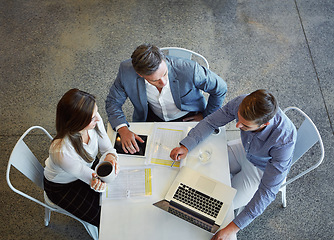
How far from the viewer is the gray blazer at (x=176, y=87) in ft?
5.85

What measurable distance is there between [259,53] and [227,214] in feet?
6.93

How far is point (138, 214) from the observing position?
1.50 m

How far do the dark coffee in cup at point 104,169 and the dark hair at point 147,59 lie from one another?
21.5 inches

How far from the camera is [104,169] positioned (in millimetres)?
1479

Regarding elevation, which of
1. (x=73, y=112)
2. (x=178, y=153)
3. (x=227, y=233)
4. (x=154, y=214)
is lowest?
(x=227, y=233)

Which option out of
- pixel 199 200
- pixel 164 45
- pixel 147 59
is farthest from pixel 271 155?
pixel 164 45

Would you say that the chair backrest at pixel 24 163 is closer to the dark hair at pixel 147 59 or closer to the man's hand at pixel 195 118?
the dark hair at pixel 147 59

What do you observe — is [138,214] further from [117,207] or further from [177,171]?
[177,171]

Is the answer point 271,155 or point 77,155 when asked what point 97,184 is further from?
point 271,155

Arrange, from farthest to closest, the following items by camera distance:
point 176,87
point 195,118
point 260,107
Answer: point 195,118 < point 176,87 < point 260,107

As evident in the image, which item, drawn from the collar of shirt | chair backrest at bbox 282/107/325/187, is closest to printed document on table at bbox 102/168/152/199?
the collar of shirt

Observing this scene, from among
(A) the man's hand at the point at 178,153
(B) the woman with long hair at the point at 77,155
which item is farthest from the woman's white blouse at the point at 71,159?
(A) the man's hand at the point at 178,153

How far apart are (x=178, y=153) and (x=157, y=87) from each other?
477 millimetres

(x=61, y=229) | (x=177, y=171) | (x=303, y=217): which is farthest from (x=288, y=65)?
(x=61, y=229)
